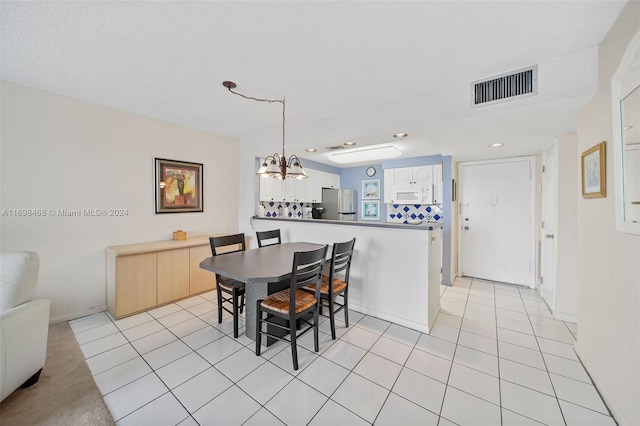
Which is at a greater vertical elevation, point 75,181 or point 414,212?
point 75,181

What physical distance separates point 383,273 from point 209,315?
6.70 ft

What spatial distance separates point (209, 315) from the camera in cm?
281

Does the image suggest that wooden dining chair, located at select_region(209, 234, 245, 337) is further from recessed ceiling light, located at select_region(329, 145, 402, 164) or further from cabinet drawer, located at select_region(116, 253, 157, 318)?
recessed ceiling light, located at select_region(329, 145, 402, 164)

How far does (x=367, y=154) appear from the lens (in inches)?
170

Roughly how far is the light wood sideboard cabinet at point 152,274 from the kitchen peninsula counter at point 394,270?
184 cm

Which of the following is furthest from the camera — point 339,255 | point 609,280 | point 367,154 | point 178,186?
point 367,154

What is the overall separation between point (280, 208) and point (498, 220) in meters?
3.88

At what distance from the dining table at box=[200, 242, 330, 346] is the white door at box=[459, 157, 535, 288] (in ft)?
11.1

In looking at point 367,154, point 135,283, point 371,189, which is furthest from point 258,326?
point 371,189

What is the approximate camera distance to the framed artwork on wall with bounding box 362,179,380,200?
18.4 feet

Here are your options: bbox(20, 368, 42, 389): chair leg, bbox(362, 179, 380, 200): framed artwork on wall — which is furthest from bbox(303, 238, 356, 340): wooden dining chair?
bbox(362, 179, 380, 200): framed artwork on wall

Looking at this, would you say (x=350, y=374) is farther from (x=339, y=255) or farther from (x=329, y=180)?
(x=329, y=180)

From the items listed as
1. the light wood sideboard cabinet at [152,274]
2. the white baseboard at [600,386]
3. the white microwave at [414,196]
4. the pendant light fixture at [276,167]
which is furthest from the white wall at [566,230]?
the light wood sideboard cabinet at [152,274]

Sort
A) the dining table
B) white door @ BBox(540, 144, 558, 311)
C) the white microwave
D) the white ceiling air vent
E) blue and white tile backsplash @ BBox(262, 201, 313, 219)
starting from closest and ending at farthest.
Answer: the dining table → the white ceiling air vent → white door @ BBox(540, 144, 558, 311) → the white microwave → blue and white tile backsplash @ BBox(262, 201, 313, 219)
